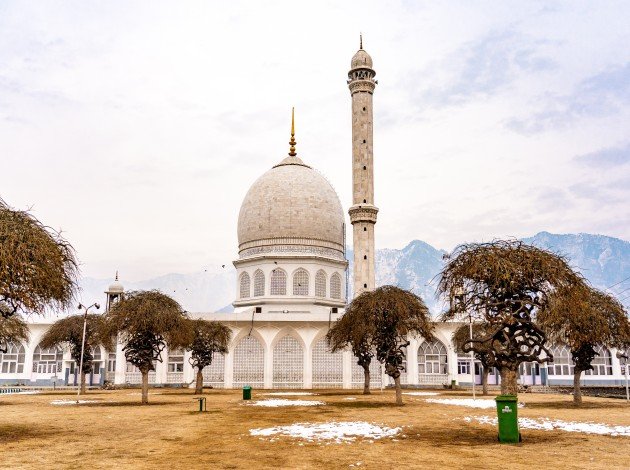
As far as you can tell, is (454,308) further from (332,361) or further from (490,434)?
(332,361)

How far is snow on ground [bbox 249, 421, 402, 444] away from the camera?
676 inches

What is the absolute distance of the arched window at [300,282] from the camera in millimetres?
61844

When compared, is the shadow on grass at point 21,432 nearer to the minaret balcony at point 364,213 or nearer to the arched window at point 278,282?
the arched window at point 278,282

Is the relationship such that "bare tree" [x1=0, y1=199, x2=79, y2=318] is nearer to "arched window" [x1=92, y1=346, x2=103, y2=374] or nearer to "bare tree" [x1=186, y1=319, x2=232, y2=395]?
"bare tree" [x1=186, y1=319, x2=232, y2=395]

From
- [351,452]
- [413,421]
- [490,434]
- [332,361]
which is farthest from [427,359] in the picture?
[351,452]

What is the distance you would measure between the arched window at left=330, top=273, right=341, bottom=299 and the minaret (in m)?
3.64

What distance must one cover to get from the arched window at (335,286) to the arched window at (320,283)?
110cm

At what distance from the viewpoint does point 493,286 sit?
20.4 m

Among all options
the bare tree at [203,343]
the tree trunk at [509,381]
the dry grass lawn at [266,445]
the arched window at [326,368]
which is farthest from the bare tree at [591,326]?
the arched window at [326,368]

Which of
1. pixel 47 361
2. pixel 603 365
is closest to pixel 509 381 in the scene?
pixel 603 365

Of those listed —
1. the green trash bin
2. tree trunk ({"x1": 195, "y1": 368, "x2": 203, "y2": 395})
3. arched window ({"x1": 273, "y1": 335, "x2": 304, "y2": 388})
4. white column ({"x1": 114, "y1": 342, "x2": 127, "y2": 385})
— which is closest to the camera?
the green trash bin

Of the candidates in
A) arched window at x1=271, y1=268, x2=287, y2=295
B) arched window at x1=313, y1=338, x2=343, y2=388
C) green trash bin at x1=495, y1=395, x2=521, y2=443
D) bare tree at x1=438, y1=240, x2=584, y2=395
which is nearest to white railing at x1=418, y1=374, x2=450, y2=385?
arched window at x1=313, y1=338, x2=343, y2=388

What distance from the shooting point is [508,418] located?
52.9ft

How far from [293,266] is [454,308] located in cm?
4104
